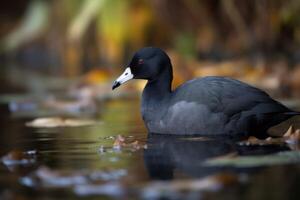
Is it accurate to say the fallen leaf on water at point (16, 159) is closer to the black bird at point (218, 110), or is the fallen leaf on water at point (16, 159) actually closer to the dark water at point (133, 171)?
the dark water at point (133, 171)

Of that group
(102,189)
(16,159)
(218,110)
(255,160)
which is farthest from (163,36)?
(102,189)

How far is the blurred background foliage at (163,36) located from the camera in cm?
1387

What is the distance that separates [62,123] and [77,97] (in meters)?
3.91

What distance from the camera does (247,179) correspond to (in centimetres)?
445

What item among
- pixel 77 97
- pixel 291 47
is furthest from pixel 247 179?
pixel 291 47

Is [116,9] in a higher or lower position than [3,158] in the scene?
higher

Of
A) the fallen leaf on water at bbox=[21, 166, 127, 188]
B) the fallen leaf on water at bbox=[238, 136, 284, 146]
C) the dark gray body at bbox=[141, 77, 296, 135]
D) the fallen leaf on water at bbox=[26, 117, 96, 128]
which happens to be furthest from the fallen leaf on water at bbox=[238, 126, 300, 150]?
the fallen leaf on water at bbox=[26, 117, 96, 128]

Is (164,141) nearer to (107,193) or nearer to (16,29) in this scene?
(107,193)

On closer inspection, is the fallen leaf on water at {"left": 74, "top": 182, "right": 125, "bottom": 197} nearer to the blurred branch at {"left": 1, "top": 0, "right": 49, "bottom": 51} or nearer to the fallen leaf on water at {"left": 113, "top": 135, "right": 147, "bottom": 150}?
the fallen leaf on water at {"left": 113, "top": 135, "right": 147, "bottom": 150}

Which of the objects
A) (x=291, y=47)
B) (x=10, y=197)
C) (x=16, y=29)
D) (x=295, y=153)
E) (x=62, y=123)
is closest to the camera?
(x=10, y=197)

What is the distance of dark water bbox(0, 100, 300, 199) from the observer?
4172 millimetres

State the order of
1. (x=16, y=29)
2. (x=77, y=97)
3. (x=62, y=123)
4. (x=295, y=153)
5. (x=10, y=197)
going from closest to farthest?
(x=10, y=197)
(x=295, y=153)
(x=62, y=123)
(x=77, y=97)
(x=16, y=29)

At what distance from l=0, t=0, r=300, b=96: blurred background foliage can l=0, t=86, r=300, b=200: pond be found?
5015 mm

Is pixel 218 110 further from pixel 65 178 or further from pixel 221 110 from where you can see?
→ pixel 65 178
